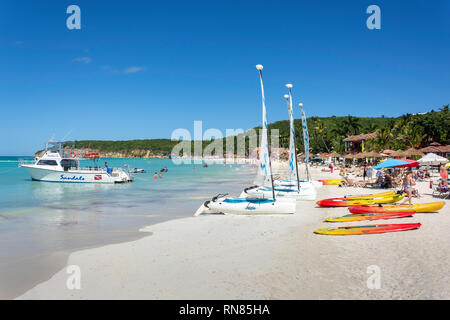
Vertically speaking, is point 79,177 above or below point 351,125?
below

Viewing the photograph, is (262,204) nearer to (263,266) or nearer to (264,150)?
(264,150)

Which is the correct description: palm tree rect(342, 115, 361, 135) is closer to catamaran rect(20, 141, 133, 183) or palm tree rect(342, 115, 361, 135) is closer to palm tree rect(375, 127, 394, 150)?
palm tree rect(375, 127, 394, 150)

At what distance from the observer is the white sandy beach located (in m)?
6.07

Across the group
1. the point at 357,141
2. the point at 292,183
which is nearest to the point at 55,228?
the point at 292,183

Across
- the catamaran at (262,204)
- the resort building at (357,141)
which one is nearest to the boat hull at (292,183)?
the catamaran at (262,204)

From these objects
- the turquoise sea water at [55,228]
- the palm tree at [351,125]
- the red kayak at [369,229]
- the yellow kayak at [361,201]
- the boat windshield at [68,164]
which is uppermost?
the palm tree at [351,125]

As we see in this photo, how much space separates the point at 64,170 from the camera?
37.5 m

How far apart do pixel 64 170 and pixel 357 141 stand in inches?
2264

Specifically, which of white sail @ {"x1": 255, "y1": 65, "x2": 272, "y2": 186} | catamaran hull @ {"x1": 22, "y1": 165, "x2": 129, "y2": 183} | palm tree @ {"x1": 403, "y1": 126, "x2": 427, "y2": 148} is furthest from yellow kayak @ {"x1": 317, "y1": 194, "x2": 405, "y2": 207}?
palm tree @ {"x1": 403, "y1": 126, "x2": 427, "y2": 148}

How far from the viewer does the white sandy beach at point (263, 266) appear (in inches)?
239

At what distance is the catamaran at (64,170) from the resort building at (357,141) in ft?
155

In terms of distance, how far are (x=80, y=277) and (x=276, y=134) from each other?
11861cm

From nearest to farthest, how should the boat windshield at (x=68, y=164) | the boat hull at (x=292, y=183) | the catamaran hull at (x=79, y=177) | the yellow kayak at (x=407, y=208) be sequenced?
the yellow kayak at (x=407, y=208), the boat hull at (x=292, y=183), the catamaran hull at (x=79, y=177), the boat windshield at (x=68, y=164)

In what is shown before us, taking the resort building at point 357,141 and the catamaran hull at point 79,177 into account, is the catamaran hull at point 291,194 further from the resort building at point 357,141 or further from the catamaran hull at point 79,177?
the resort building at point 357,141
